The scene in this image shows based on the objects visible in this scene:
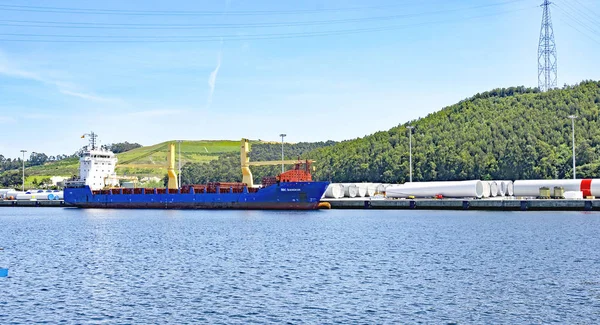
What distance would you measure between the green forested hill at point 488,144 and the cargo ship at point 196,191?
2304 centimetres

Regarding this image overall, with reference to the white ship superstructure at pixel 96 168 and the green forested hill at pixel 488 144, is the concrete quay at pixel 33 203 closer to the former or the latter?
the white ship superstructure at pixel 96 168

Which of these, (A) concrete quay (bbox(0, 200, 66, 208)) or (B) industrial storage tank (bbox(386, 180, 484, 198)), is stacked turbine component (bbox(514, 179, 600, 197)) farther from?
(A) concrete quay (bbox(0, 200, 66, 208))

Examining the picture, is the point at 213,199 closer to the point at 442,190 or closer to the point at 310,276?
the point at 442,190

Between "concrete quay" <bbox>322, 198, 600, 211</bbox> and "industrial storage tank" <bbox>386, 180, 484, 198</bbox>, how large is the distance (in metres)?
4.49

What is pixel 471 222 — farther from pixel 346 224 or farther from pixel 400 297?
pixel 400 297

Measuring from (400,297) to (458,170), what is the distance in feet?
299

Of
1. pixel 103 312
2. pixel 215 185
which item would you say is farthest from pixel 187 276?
pixel 215 185

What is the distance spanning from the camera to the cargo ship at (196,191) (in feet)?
315

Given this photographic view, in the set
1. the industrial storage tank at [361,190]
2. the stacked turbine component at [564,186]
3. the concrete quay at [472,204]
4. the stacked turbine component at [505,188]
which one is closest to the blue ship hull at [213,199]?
the concrete quay at [472,204]

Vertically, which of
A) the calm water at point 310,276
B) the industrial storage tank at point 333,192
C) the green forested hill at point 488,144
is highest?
the green forested hill at point 488,144

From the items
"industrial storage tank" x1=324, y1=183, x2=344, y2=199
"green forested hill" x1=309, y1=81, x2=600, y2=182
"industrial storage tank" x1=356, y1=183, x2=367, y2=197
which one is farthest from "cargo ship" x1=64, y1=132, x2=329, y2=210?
"green forested hill" x1=309, y1=81, x2=600, y2=182

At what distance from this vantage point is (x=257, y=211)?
97.9 meters

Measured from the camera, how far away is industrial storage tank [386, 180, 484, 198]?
317 feet

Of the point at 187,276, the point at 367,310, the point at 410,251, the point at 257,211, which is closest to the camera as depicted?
the point at 367,310
